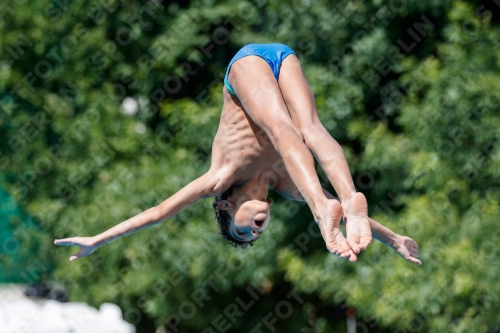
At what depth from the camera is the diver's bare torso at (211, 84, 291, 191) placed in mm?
5195

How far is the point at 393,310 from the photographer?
8.52 metres

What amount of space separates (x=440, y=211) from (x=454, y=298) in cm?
80

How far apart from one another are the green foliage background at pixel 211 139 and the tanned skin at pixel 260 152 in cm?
313

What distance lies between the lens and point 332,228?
419 centimetres

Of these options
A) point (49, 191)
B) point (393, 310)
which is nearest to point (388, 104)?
point (393, 310)

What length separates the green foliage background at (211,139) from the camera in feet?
27.8

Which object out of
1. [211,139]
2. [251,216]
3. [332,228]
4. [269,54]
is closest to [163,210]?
[251,216]

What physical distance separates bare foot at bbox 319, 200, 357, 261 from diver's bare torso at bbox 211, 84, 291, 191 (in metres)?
1.02

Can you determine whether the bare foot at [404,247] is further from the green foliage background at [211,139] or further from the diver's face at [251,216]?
the green foliage background at [211,139]

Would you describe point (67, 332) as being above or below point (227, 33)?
below

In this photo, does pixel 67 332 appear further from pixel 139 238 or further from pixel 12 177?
pixel 12 177

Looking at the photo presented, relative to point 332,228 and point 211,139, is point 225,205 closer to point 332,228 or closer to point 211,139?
point 332,228

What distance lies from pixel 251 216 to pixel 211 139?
16.6ft

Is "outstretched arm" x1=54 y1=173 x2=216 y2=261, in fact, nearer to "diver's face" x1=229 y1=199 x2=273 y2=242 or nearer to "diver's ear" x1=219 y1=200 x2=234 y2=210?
"diver's ear" x1=219 y1=200 x2=234 y2=210
